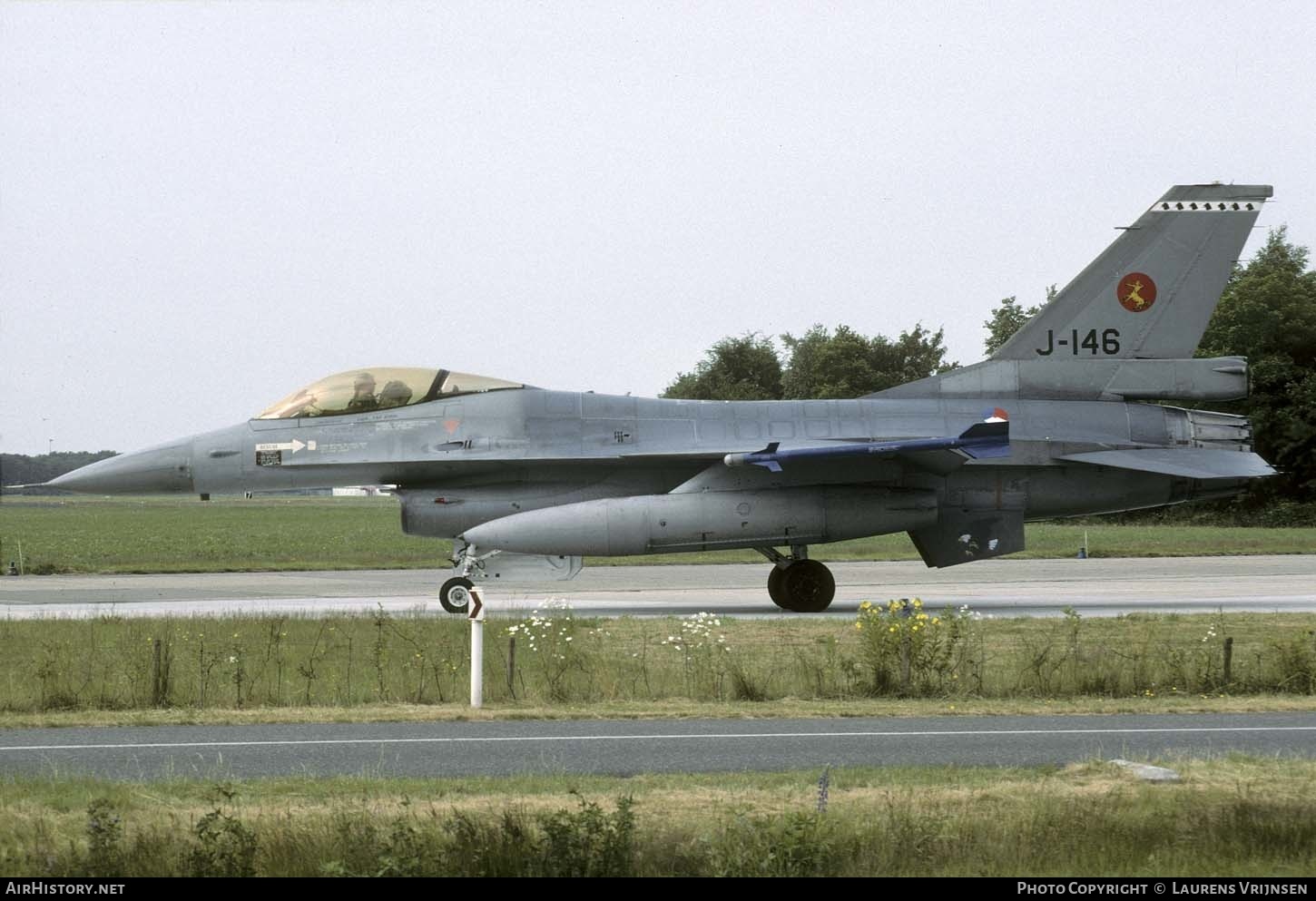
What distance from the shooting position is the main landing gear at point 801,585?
21.5m

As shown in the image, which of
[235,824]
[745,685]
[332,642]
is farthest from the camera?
[332,642]

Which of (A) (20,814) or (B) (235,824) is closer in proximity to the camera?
(B) (235,824)

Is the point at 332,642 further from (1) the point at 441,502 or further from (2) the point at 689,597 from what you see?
(2) the point at 689,597

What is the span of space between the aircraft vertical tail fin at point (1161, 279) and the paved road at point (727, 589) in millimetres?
4016

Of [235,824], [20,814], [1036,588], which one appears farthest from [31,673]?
[1036,588]

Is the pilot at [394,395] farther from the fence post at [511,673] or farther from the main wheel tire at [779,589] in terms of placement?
the fence post at [511,673]

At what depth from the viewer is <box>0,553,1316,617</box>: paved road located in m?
21.9

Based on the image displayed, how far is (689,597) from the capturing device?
24.3 m

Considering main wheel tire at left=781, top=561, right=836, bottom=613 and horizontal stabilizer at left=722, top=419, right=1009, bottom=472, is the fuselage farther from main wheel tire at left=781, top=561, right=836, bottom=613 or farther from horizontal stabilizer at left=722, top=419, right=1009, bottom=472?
main wheel tire at left=781, top=561, right=836, bottom=613

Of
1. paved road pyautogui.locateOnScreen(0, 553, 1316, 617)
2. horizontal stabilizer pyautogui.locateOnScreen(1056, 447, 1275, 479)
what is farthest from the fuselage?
paved road pyautogui.locateOnScreen(0, 553, 1316, 617)

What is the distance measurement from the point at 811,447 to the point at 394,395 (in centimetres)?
625

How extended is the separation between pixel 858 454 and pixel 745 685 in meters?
7.83

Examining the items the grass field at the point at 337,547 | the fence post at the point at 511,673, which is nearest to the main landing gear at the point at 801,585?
the fence post at the point at 511,673

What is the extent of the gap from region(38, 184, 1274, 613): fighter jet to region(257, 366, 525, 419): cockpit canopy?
0.10 feet
